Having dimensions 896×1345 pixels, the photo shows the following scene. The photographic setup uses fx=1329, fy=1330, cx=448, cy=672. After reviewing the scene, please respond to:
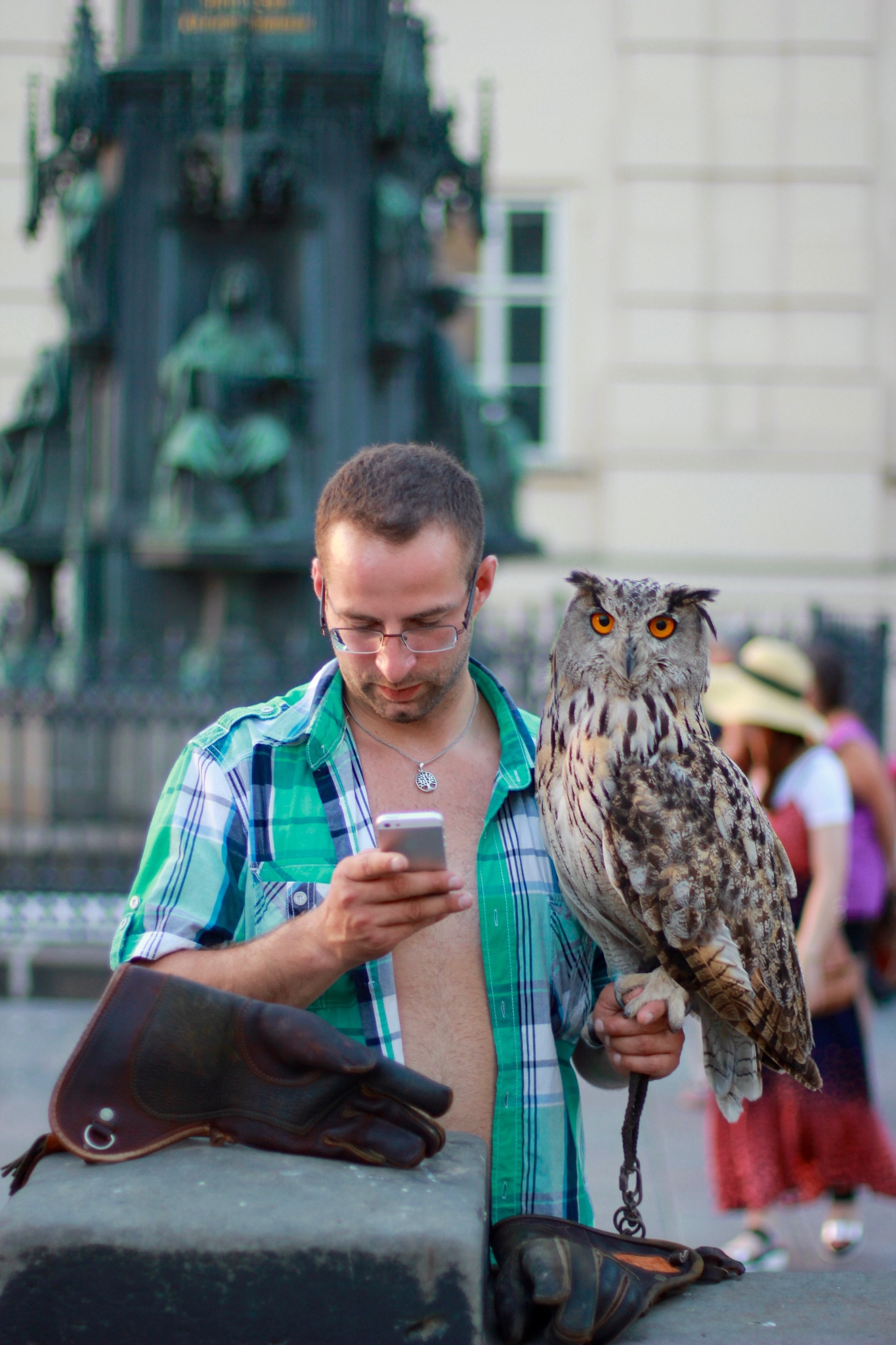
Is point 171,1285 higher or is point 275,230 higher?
point 275,230

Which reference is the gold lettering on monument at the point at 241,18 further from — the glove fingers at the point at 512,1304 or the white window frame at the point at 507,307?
the glove fingers at the point at 512,1304

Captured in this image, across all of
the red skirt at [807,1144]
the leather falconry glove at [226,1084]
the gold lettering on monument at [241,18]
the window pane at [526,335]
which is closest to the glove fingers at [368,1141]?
the leather falconry glove at [226,1084]

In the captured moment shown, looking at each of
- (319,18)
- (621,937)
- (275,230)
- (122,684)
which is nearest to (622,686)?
(621,937)

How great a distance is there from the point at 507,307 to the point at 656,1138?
11.5 metres

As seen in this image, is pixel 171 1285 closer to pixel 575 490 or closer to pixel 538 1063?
pixel 538 1063

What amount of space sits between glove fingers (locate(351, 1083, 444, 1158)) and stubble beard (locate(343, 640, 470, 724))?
25.7 inches

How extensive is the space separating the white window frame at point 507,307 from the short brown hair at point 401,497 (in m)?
13.0

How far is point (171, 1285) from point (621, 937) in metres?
0.99

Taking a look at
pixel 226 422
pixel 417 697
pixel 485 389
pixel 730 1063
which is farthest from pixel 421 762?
pixel 485 389

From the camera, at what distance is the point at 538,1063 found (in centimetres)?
224

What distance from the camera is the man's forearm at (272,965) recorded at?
1.98 meters

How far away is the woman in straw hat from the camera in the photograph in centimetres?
466

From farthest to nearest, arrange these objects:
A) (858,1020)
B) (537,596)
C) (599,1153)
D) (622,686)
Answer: (537,596)
(599,1153)
(858,1020)
(622,686)

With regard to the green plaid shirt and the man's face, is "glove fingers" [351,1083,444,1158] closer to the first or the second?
the green plaid shirt
